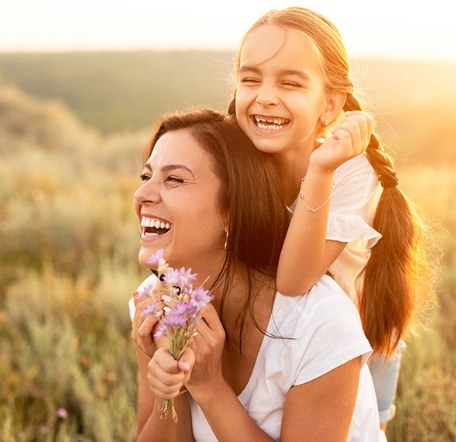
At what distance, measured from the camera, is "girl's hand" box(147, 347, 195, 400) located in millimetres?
1810

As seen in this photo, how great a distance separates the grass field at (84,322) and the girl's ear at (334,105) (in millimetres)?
382

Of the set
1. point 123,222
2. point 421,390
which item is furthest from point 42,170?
point 421,390

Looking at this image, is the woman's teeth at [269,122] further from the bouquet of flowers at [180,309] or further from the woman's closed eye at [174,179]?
the bouquet of flowers at [180,309]

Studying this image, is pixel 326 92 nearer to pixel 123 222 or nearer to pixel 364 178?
pixel 364 178

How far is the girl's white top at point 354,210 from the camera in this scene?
107 inches

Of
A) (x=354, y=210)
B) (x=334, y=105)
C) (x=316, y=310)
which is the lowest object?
(x=316, y=310)

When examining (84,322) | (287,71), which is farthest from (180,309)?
(84,322)

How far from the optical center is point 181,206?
2.42 metres

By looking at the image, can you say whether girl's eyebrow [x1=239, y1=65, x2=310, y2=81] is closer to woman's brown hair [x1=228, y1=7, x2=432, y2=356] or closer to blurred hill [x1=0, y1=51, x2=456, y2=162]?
woman's brown hair [x1=228, y1=7, x2=432, y2=356]

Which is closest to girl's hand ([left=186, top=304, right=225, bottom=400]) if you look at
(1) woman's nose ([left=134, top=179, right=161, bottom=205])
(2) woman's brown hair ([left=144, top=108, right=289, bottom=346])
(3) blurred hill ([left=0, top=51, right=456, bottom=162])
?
(2) woman's brown hair ([left=144, top=108, right=289, bottom=346])

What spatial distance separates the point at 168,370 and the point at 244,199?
83 centimetres

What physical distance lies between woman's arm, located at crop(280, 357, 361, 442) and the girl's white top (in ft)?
1.88

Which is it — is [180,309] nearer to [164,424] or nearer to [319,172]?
[319,172]

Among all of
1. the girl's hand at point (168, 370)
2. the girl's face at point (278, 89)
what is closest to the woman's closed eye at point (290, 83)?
the girl's face at point (278, 89)
